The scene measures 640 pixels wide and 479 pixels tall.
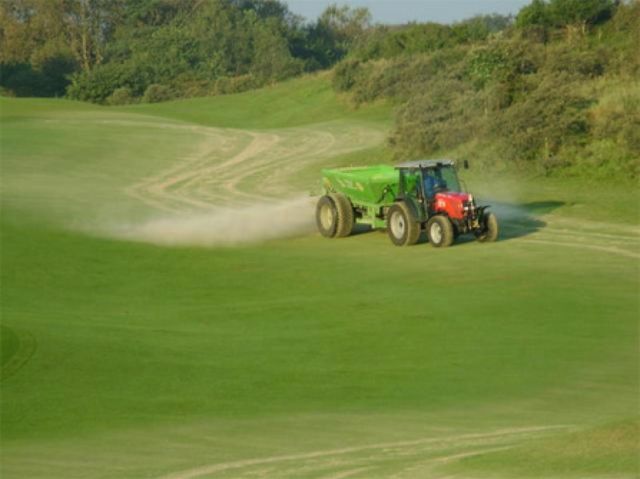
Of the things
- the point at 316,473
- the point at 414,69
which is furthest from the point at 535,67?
the point at 316,473

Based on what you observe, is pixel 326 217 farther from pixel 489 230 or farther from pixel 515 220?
pixel 515 220

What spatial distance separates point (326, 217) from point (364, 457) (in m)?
17.2

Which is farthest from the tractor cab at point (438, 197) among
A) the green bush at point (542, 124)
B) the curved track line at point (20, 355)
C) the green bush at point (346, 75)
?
the green bush at point (346, 75)

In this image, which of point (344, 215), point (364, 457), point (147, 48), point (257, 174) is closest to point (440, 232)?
point (344, 215)

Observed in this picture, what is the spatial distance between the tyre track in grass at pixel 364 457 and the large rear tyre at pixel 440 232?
513 inches

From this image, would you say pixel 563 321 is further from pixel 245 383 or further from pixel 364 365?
pixel 245 383

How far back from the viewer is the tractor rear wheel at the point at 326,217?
29828 millimetres

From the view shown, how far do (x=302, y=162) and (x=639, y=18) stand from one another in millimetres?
20958

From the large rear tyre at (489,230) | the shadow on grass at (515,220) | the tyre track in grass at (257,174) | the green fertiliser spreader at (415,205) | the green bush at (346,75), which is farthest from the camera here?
the green bush at (346,75)

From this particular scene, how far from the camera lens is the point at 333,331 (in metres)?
20.3

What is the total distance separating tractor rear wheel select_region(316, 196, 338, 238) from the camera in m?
29.8

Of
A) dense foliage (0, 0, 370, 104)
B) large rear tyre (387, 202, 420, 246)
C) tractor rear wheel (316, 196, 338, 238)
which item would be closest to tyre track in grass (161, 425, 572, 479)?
large rear tyre (387, 202, 420, 246)

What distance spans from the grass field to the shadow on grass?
5.0 inches

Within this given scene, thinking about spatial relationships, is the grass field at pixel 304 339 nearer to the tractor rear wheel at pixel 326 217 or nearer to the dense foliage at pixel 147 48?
the tractor rear wheel at pixel 326 217
